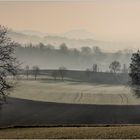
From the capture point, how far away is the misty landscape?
789 inches

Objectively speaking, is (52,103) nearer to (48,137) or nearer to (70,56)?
(70,56)

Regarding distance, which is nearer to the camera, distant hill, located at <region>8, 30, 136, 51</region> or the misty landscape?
the misty landscape

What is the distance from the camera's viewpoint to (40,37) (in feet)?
70.3

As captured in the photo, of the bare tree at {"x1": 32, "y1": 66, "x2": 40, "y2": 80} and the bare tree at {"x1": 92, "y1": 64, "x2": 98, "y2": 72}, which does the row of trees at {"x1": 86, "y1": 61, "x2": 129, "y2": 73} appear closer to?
the bare tree at {"x1": 92, "y1": 64, "x2": 98, "y2": 72}

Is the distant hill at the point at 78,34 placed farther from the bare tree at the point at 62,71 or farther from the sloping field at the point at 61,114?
the sloping field at the point at 61,114

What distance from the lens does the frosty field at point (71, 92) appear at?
2133 centimetres

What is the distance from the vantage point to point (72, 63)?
21812 millimetres

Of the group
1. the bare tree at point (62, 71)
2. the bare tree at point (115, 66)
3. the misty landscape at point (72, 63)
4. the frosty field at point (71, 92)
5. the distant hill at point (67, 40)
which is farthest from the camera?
the bare tree at point (62, 71)

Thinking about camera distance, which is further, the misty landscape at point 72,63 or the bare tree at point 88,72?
the bare tree at point 88,72

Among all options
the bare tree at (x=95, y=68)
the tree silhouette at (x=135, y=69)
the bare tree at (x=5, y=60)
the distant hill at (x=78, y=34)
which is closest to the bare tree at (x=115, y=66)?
the tree silhouette at (x=135, y=69)

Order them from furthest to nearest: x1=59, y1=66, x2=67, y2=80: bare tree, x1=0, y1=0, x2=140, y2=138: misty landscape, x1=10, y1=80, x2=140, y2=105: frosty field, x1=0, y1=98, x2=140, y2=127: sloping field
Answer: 1. x1=59, y1=66, x2=67, y2=80: bare tree
2. x1=10, y1=80, x2=140, y2=105: frosty field
3. x1=0, y1=0, x2=140, y2=138: misty landscape
4. x1=0, y1=98, x2=140, y2=127: sloping field

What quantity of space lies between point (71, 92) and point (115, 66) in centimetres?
383

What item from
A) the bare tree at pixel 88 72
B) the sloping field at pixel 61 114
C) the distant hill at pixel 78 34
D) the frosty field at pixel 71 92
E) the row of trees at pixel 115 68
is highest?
the distant hill at pixel 78 34

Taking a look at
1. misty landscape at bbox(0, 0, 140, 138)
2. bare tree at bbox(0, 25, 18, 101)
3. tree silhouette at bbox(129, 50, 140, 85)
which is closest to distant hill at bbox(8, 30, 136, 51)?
misty landscape at bbox(0, 0, 140, 138)
